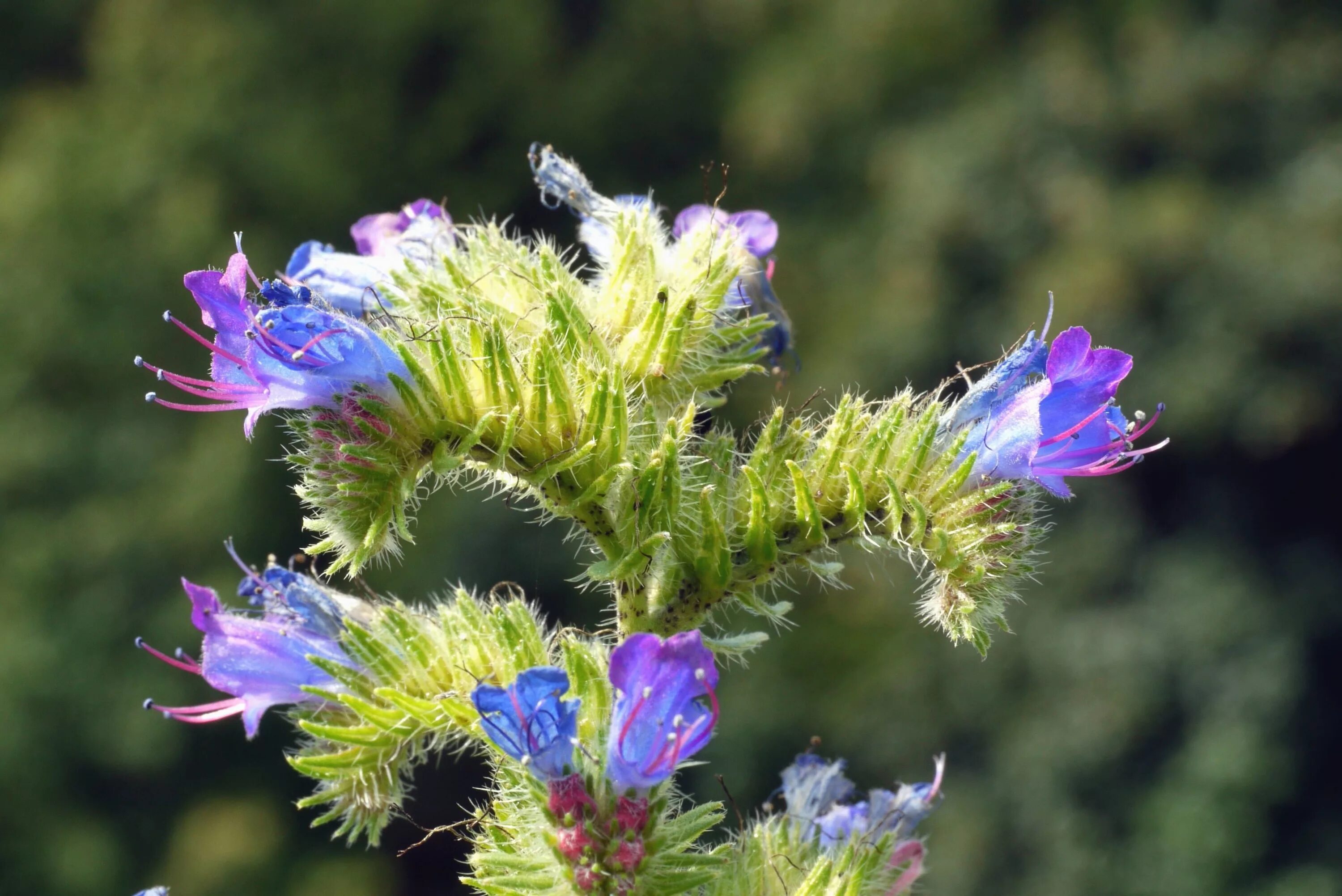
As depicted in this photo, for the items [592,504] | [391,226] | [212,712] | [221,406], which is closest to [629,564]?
[592,504]

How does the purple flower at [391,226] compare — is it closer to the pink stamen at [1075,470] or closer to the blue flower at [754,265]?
Answer: the blue flower at [754,265]

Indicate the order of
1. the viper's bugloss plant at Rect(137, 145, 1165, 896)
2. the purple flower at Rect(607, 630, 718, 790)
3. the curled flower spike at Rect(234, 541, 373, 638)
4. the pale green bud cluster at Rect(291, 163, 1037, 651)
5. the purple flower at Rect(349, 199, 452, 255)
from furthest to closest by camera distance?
the purple flower at Rect(349, 199, 452, 255)
the curled flower spike at Rect(234, 541, 373, 638)
the pale green bud cluster at Rect(291, 163, 1037, 651)
the viper's bugloss plant at Rect(137, 145, 1165, 896)
the purple flower at Rect(607, 630, 718, 790)

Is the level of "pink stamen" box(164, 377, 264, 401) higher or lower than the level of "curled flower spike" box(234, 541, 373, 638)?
higher

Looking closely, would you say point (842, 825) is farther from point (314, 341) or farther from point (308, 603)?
point (314, 341)

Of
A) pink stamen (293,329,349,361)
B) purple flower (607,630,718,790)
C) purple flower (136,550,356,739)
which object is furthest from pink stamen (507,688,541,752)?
pink stamen (293,329,349,361)

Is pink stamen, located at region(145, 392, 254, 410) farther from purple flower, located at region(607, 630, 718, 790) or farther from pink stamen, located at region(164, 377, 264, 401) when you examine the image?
purple flower, located at region(607, 630, 718, 790)

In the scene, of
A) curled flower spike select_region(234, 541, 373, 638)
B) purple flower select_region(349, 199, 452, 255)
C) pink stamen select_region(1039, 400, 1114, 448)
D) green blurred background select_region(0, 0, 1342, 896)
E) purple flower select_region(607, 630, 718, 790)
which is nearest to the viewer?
purple flower select_region(607, 630, 718, 790)

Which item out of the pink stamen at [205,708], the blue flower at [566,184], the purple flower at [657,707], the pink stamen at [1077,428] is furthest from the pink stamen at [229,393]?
the pink stamen at [1077,428]
